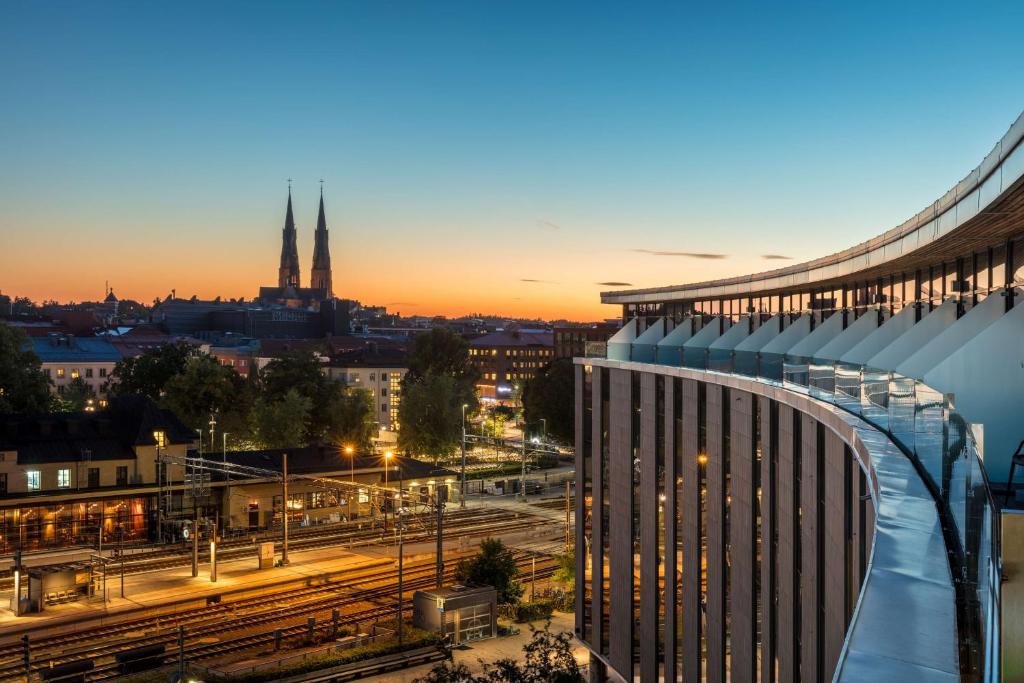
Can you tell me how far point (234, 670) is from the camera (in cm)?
3089

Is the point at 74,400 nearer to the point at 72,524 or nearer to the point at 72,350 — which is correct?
the point at 72,350

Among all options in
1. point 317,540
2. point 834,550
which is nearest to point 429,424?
point 317,540

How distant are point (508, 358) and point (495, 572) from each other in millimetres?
130872

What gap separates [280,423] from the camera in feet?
227

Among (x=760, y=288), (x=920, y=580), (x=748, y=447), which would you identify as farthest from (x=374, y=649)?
(x=920, y=580)

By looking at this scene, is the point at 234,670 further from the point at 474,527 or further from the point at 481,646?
the point at 474,527

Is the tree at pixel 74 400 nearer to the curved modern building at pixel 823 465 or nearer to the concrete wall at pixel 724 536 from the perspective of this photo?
the curved modern building at pixel 823 465

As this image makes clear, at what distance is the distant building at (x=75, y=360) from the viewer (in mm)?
123625

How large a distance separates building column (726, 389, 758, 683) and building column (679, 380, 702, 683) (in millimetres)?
2231

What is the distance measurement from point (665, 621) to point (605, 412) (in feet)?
24.7

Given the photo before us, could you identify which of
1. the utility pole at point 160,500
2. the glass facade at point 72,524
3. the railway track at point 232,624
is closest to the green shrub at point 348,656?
the railway track at point 232,624

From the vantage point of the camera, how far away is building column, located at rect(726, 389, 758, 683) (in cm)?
1764

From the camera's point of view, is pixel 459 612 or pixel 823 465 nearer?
pixel 823 465

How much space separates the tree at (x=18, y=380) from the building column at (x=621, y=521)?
4813cm
